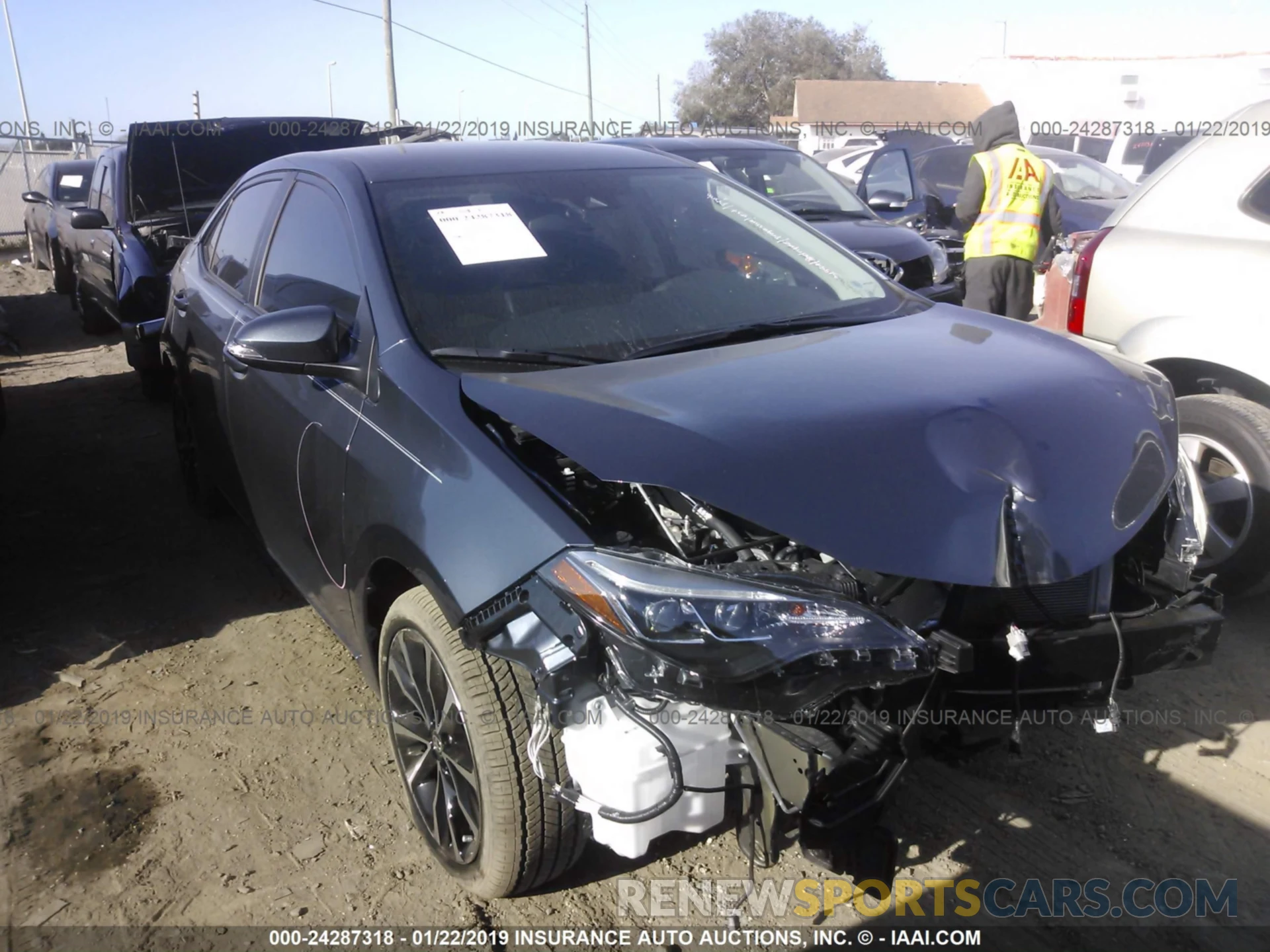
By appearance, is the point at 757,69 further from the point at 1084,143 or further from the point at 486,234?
the point at 486,234

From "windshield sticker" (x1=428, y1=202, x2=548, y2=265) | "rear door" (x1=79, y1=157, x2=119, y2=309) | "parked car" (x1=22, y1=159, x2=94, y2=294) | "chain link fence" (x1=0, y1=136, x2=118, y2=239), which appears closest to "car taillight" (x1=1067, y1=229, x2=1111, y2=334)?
"windshield sticker" (x1=428, y1=202, x2=548, y2=265)

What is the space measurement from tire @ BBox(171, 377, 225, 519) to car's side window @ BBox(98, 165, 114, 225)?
3.32 metres

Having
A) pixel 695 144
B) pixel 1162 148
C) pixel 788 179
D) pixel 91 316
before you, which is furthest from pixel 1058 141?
pixel 91 316

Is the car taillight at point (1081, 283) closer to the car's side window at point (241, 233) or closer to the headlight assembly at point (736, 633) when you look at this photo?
the headlight assembly at point (736, 633)

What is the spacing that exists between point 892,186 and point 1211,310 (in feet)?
21.0

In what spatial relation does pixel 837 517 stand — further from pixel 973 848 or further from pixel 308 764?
pixel 308 764

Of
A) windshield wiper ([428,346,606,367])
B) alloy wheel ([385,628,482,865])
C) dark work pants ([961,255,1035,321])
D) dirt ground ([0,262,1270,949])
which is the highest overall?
windshield wiper ([428,346,606,367])

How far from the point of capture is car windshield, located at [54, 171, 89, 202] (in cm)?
1253

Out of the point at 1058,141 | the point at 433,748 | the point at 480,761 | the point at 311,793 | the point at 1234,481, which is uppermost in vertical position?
the point at 1058,141

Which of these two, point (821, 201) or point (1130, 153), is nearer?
point (821, 201)

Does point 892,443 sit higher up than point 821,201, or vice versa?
point 821,201

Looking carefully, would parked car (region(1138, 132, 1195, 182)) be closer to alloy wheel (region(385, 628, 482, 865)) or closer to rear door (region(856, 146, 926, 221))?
rear door (region(856, 146, 926, 221))

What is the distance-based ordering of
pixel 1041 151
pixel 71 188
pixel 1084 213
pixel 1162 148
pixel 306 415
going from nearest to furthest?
1. pixel 306 415
2. pixel 1084 213
3. pixel 1041 151
4. pixel 71 188
5. pixel 1162 148

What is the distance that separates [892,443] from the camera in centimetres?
214
